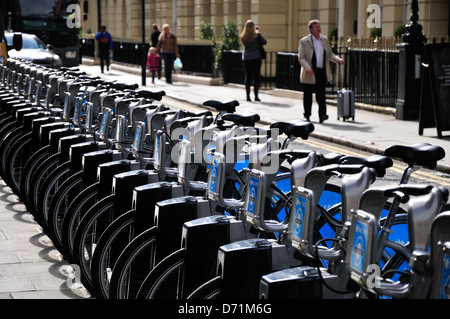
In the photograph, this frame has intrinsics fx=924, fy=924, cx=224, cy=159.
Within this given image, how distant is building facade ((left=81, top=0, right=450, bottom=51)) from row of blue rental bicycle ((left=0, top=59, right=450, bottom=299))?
60.9 feet

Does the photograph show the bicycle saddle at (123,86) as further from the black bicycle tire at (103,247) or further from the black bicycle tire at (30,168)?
the black bicycle tire at (103,247)

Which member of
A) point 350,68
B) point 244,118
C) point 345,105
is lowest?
point 345,105

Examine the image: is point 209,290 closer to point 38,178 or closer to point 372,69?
point 38,178

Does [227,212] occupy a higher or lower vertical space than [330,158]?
lower

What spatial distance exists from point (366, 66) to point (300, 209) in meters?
15.8

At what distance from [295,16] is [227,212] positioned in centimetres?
2809

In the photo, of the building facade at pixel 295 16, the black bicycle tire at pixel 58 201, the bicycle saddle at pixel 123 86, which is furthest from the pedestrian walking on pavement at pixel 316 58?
the black bicycle tire at pixel 58 201

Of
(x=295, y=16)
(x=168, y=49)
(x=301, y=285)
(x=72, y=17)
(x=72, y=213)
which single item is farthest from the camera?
(x=72, y=17)

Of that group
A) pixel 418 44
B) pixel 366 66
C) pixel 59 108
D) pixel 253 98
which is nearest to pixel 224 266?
pixel 59 108

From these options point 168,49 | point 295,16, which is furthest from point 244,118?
point 295,16

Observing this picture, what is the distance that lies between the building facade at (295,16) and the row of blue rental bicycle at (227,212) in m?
18.6

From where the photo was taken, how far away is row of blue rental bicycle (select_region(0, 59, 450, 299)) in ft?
10.7

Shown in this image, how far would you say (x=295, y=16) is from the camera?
1275 inches

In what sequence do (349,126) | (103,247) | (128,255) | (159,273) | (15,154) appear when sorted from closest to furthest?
(159,273) → (128,255) → (103,247) → (15,154) → (349,126)
